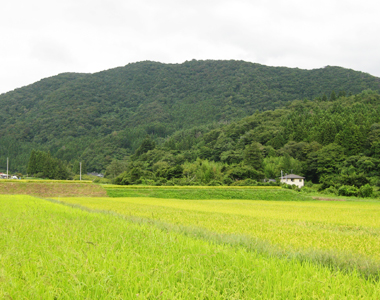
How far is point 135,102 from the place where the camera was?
155500 mm

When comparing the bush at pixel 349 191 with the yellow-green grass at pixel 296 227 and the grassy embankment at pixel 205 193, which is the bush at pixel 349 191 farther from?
the yellow-green grass at pixel 296 227

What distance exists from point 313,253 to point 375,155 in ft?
161

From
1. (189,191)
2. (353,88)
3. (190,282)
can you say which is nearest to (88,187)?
(189,191)

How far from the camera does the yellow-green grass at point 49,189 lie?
106 ft

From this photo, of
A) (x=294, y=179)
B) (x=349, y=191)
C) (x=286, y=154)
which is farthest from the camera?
(x=286, y=154)

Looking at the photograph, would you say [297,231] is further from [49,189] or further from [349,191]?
[49,189]

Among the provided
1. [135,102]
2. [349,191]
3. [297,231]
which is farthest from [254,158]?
[135,102]

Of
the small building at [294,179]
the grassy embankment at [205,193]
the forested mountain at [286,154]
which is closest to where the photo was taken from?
the grassy embankment at [205,193]

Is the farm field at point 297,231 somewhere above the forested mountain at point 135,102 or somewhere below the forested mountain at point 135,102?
below

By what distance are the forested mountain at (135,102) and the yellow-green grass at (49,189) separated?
183 ft

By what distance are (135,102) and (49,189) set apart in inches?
4963

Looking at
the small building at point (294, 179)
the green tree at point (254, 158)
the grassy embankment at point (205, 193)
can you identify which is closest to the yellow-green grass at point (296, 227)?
the grassy embankment at point (205, 193)

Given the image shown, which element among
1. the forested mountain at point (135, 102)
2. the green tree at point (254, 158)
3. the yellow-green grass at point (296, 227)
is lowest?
the yellow-green grass at point (296, 227)

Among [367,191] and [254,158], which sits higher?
[254,158]
